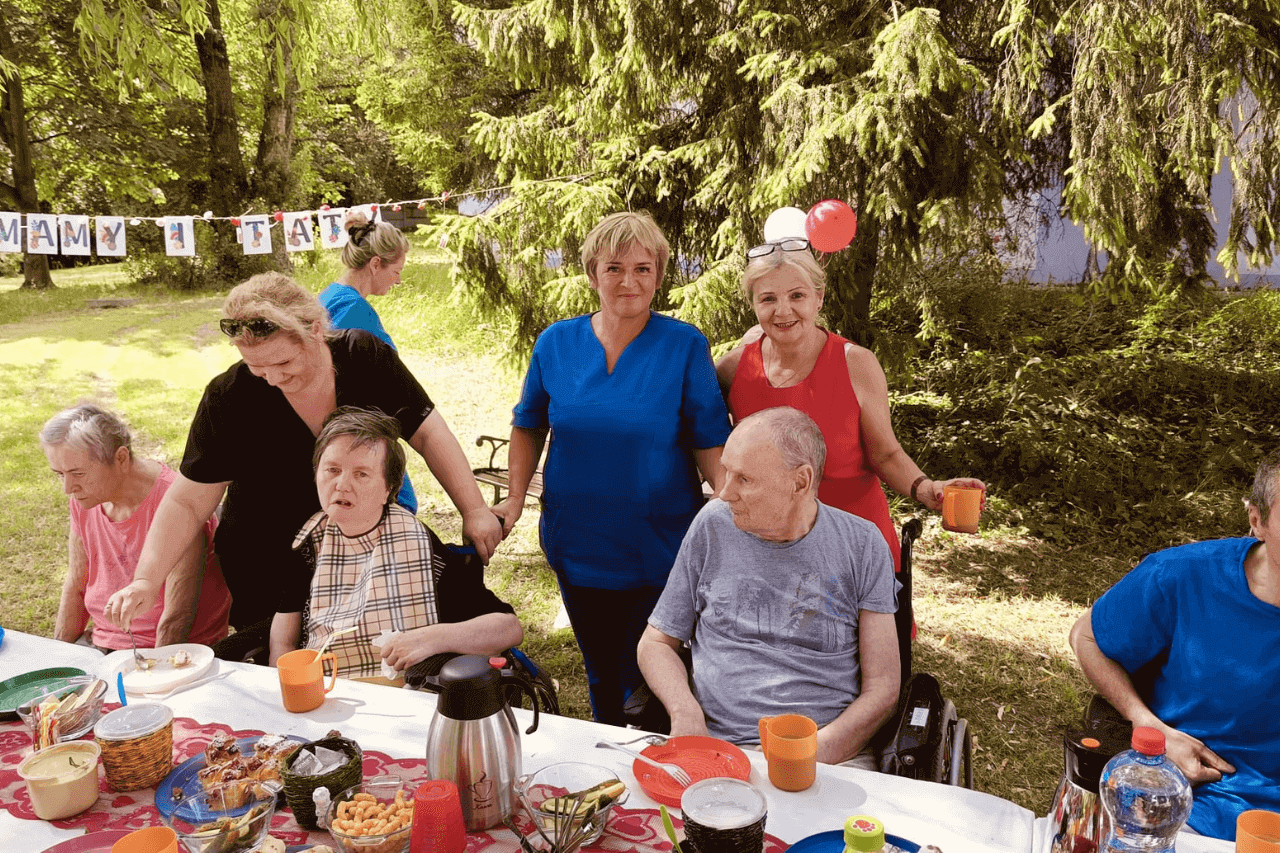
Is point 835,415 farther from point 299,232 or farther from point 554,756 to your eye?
point 299,232

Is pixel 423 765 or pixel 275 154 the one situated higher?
pixel 275 154

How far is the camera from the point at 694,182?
5.54 m

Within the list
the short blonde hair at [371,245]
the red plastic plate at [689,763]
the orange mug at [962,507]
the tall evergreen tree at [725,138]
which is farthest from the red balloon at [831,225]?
the red plastic plate at [689,763]

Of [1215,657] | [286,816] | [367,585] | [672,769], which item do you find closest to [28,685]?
[367,585]

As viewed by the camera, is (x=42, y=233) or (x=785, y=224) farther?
(x=42, y=233)

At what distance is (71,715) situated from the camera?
1.71m

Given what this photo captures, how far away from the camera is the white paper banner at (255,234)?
6.82 m

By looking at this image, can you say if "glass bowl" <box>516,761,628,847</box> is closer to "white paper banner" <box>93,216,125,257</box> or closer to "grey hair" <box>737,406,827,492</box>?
"grey hair" <box>737,406,827,492</box>

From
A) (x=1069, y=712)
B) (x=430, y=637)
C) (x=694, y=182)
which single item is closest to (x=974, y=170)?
(x=694, y=182)

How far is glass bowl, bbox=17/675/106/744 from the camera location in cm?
170

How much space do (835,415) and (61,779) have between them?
1.93 meters

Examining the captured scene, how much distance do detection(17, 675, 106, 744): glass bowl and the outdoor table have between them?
0.07 meters

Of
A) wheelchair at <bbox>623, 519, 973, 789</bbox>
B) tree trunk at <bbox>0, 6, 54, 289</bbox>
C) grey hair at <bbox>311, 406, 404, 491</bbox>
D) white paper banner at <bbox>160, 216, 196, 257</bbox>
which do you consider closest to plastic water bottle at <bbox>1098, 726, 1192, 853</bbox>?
wheelchair at <bbox>623, 519, 973, 789</bbox>

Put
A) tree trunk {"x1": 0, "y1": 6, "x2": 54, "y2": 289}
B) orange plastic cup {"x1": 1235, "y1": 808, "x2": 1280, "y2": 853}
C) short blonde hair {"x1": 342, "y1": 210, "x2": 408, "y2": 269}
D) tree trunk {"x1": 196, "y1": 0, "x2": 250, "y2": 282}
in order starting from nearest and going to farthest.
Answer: orange plastic cup {"x1": 1235, "y1": 808, "x2": 1280, "y2": 853}
short blonde hair {"x1": 342, "y1": 210, "x2": 408, "y2": 269}
tree trunk {"x1": 0, "y1": 6, "x2": 54, "y2": 289}
tree trunk {"x1": 196, "y1": 0, "x2": 250, "y2": 282}
